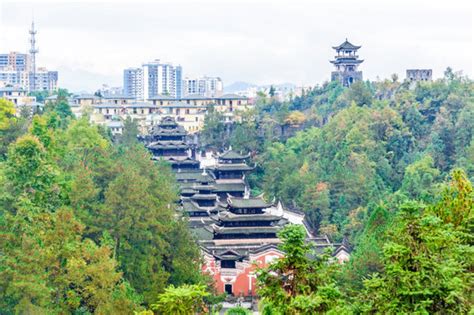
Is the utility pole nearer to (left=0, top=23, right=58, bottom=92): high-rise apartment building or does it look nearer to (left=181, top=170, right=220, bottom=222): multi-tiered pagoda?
(left=0, top=23, right=58, bottom=92): high-rise apartment building

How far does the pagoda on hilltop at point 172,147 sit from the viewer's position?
225 ft

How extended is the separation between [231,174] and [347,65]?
3223 centimetres

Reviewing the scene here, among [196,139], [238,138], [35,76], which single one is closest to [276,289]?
[238,138]

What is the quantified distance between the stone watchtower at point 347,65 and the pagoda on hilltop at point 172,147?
21.9 metres

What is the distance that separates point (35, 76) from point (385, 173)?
81.9 m

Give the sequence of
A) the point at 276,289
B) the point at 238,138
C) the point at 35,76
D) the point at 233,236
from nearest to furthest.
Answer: the point at 276,289 → the point at 233,236 → the point at 238,138 → the point at 35,76

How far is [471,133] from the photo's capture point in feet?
208

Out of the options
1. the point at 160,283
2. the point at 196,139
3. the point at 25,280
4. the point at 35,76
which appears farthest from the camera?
the point at 35,76

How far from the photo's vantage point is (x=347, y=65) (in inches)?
3602

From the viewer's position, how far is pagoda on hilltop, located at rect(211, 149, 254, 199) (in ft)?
199

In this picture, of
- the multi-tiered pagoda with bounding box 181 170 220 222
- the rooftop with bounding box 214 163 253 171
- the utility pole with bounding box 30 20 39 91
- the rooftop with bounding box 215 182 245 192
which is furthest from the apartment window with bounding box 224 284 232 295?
the utility pole with bounding box 30 20 39 91

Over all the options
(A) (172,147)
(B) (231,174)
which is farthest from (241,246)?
(A) (172,147)

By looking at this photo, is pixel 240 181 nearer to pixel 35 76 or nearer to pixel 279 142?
pixel 279 142

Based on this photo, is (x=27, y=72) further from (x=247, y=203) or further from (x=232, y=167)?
(x=247, y=203)
